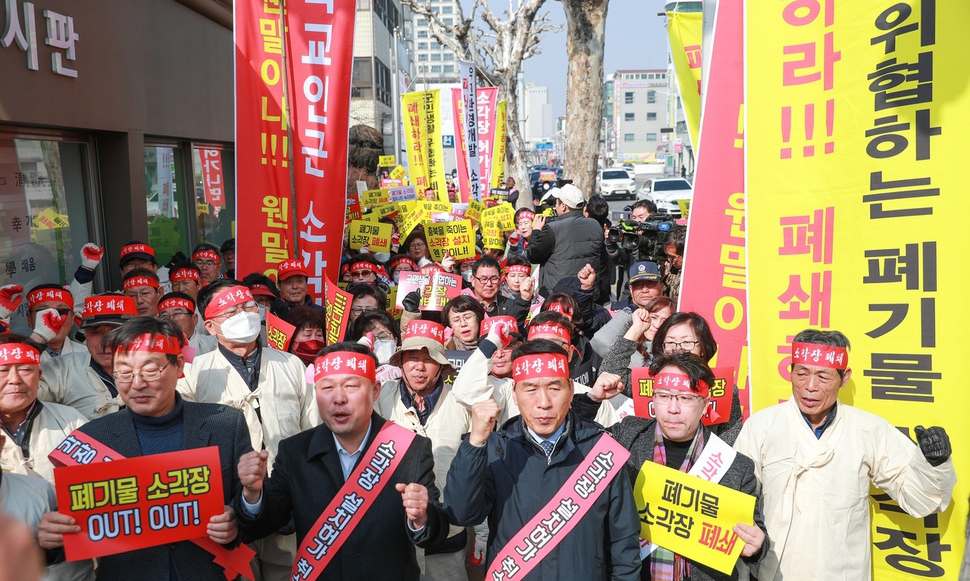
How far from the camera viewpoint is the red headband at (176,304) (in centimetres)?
531

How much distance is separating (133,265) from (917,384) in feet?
19.7

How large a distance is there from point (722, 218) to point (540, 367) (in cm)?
213

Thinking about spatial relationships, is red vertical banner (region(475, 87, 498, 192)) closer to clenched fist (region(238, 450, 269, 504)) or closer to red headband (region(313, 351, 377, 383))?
red headband (region(313, 351, 377, 383))

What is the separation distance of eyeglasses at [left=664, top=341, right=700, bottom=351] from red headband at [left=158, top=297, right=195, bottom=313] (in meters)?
3.09

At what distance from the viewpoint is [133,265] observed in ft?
23.0

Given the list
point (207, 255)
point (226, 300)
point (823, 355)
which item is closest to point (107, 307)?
point (226, 300)

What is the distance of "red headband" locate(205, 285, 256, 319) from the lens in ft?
15.0

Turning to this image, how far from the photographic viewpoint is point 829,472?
3697 mm

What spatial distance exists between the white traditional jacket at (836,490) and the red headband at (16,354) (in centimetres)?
340

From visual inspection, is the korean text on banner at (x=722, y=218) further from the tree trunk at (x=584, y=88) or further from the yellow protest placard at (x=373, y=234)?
the tree trunk at (x=584, y=88)

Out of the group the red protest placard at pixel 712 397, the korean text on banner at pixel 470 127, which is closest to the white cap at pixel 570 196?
the red protest placard at pixel 712 397

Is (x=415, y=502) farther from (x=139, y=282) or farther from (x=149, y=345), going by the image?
(x=139, y=282)

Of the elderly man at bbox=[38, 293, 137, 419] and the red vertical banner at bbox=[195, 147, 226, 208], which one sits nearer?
the elderly man at bbox=[38, 293, 137, 419]

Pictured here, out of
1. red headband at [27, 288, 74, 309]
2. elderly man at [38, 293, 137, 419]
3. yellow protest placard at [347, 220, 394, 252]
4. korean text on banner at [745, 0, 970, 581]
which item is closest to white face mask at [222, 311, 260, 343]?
elderly man at [38, 293, 137, 419]
